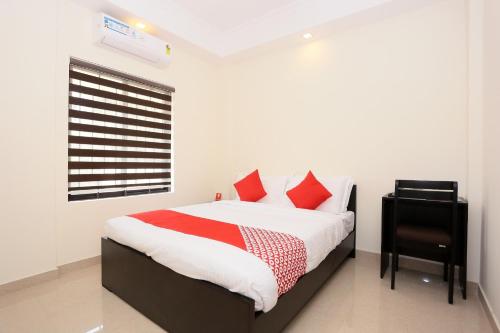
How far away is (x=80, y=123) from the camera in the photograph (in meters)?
2.72

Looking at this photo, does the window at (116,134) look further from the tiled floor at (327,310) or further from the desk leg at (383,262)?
the desk leg at (383,262)

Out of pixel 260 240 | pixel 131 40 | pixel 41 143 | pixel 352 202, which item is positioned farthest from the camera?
pixel 352 202

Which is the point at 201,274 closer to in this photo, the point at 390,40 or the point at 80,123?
the point at 80,123

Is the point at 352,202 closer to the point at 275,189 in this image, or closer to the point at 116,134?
the point at 275,189

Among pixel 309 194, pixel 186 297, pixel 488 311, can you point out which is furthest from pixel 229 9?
pixel 488 311

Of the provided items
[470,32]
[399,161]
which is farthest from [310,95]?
[470,32]

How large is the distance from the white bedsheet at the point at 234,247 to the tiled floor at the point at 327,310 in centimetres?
39

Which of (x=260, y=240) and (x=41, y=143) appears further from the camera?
(x=41, y=143)

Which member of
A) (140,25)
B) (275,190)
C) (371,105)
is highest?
(140,25)

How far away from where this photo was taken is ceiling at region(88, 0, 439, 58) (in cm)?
285

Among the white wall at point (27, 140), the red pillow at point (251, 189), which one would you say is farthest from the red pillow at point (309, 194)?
the white wall at point (27, 140)

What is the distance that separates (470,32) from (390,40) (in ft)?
2.39

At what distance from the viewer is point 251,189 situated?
3.53 metres

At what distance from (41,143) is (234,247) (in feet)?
7.08
